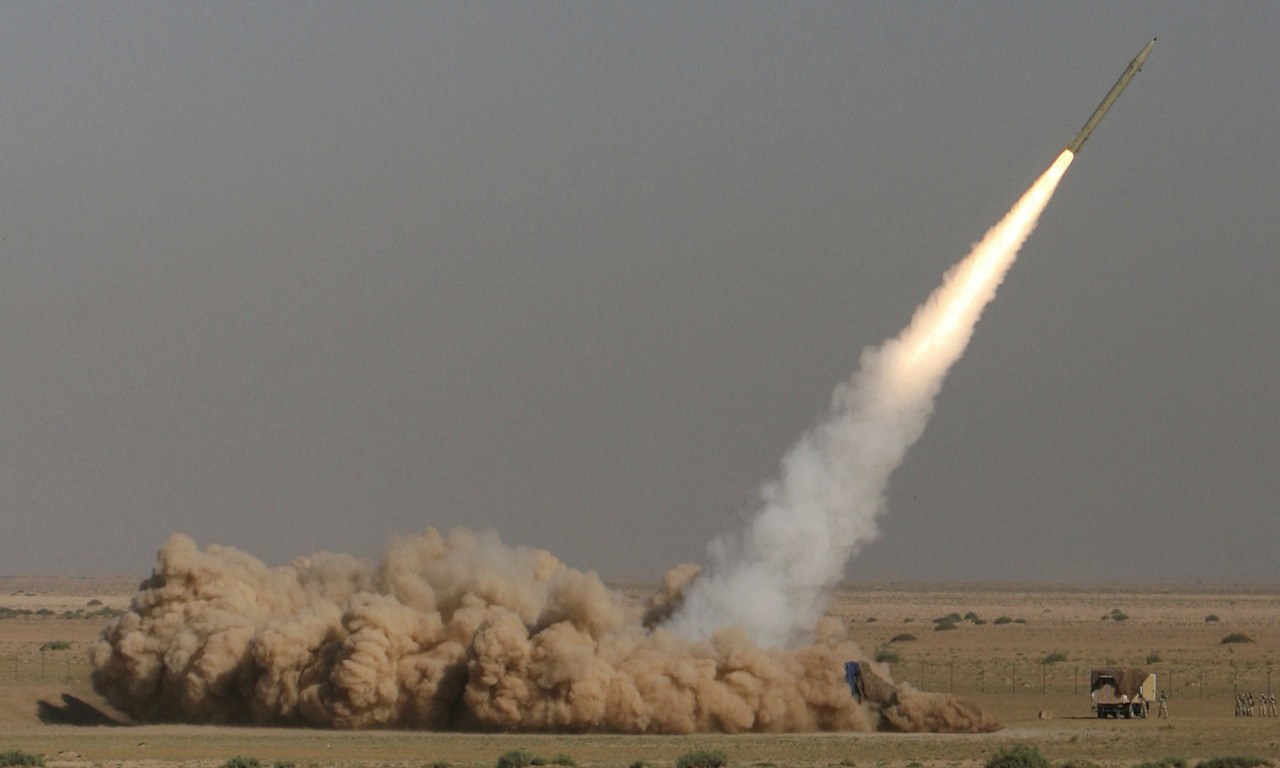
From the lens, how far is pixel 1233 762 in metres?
35.5

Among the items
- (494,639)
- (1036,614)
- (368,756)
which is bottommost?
(368,756)

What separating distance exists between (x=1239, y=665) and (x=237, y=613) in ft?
108

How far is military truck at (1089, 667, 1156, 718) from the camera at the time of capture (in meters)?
46.7

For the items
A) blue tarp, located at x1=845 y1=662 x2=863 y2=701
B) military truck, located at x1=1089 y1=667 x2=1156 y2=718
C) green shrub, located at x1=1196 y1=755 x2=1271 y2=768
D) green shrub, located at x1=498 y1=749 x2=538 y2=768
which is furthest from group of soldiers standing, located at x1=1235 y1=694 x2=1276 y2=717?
green shrub, located at x1=498 y1=749 x2=538 y2=768

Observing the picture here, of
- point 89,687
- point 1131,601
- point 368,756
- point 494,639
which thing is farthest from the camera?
point 1131,601

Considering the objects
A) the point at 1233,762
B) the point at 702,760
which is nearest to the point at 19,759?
the point at 702,760

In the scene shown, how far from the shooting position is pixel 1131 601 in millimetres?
133500

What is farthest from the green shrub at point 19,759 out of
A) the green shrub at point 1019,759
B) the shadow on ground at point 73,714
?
the green shrub at point 1019,759

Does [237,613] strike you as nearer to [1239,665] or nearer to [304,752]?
[304,752]

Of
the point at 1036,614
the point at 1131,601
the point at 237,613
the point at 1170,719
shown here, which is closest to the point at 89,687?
the point at 237,613

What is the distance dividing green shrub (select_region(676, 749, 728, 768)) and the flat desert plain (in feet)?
1.88

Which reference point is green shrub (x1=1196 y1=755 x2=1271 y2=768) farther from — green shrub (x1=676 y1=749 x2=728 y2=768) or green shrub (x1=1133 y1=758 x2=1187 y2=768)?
green shrub (x1=676 y1=749 x2=728 y2=768)

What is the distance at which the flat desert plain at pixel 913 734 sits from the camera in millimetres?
37781

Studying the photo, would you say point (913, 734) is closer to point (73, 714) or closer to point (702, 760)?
point (702, 760)
